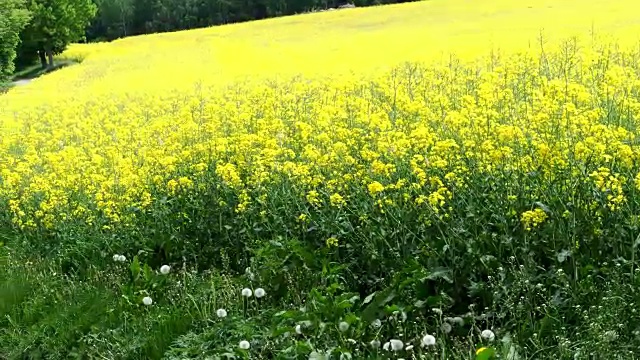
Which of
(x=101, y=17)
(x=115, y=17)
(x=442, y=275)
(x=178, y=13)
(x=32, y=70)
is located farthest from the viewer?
(x=101, y=17)

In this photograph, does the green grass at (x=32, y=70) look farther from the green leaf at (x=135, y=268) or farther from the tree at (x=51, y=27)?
the green leaf at (x=135, y=268)

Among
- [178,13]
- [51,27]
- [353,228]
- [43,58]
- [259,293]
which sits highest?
[51,27]

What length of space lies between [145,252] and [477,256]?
10.7 ft

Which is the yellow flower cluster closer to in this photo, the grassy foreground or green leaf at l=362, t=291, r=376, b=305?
the grassy foreground

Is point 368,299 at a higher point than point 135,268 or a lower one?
higher

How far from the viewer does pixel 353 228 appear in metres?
5.30

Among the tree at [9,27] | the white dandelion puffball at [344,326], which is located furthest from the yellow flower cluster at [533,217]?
the tree at [9,27]

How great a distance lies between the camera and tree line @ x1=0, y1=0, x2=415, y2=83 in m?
45.2

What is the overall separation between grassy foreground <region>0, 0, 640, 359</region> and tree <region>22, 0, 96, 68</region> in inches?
1902

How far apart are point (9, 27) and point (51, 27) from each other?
14867mm

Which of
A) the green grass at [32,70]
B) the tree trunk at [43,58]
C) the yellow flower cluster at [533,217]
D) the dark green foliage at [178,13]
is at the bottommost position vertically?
the green grass at [32,70]

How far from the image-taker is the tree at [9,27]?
125ft

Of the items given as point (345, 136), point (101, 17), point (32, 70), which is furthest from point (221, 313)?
point (101, 17)

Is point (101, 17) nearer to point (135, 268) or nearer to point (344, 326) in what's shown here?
point (135, 268)
